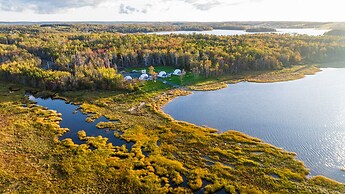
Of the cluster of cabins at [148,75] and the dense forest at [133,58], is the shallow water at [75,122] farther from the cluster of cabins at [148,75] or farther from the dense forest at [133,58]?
the cluster of cabins at [148,75]

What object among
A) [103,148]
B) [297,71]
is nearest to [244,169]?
[103,148]

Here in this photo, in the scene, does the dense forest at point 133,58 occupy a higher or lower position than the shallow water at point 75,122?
higher

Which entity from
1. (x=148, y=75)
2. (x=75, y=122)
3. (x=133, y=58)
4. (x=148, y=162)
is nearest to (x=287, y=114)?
(x=148, y=162)

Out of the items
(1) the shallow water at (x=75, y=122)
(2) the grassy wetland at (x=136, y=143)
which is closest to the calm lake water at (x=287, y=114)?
(2) the grassy wetland at (x=136, y=143)

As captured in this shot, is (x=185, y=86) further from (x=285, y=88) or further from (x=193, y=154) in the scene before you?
(x=193, y=154)

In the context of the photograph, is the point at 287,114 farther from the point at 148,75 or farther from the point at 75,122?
the point at 148,75

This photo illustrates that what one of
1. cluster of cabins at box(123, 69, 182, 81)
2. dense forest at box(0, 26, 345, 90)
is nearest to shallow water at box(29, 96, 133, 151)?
dense forest at box(0, 26, 345, 90)

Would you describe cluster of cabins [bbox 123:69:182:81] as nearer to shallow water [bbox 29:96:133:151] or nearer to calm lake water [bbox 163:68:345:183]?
calm lake water [bbox 163:68:345:183]
